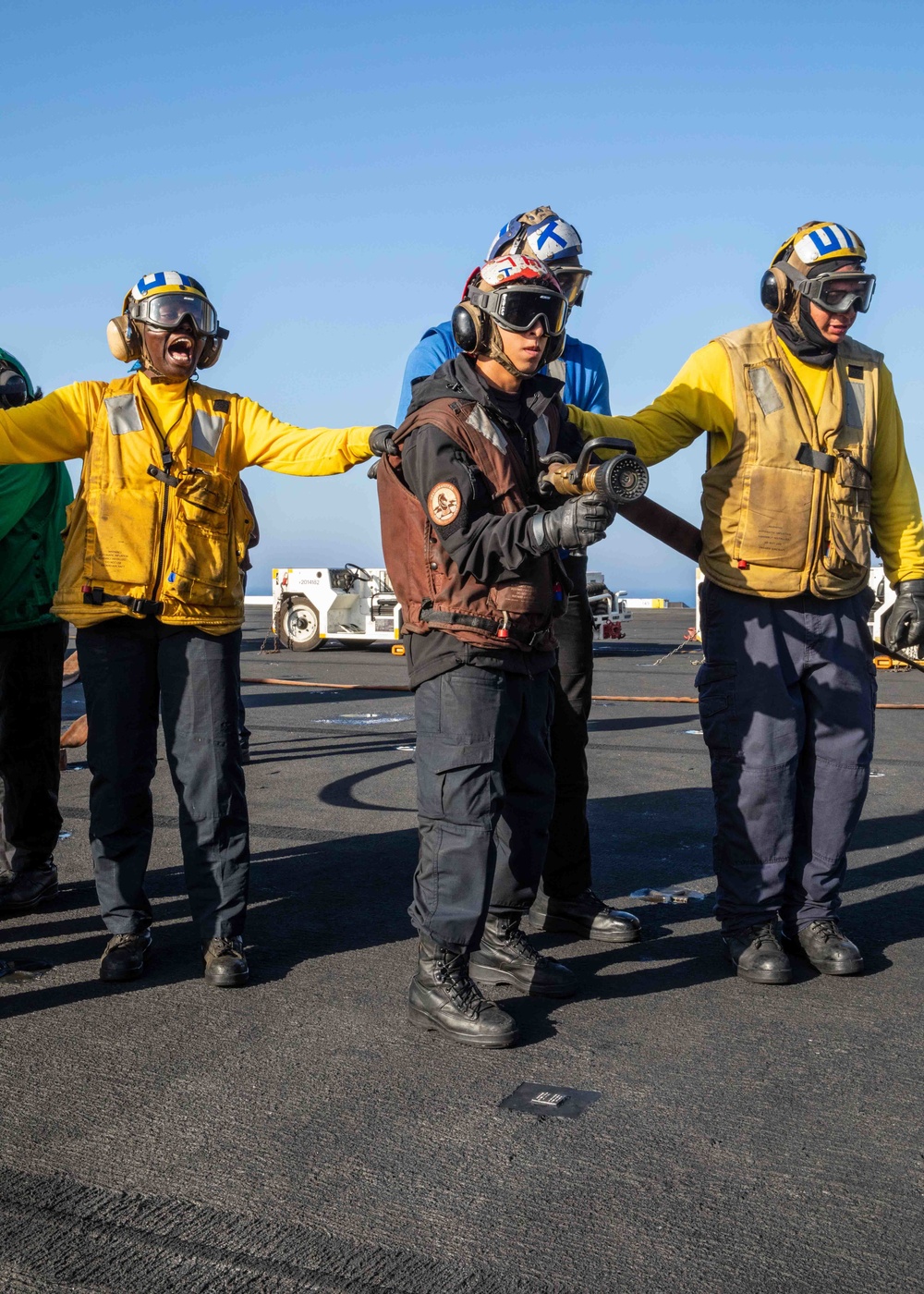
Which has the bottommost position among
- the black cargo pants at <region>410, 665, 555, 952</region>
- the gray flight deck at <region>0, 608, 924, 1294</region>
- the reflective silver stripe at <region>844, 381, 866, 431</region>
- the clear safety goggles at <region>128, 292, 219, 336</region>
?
the gray flight deck at <region>0, 608, 924, 1294</region>

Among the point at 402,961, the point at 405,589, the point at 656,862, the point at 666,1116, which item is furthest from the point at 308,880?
the point at 666,1116

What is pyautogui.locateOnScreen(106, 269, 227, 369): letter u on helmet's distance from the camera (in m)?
4.07

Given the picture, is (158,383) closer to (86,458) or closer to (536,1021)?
(86,458)

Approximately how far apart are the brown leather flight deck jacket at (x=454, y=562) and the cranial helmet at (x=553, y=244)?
2.93ft

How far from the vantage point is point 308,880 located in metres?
5.39

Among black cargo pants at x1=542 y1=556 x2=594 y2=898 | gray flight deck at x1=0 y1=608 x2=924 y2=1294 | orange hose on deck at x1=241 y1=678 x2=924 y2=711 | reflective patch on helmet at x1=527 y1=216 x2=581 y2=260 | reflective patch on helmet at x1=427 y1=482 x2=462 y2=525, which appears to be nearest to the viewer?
gray flight deck at x1=0 y1=608 x2=924 y2=1294

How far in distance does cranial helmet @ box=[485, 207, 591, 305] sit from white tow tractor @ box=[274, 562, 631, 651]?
15.7m

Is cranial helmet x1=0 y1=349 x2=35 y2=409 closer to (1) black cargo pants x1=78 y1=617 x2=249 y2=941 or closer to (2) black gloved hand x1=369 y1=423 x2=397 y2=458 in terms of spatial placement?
(1) black cargo pants x1=78 y1=617 x2=249 y2=941

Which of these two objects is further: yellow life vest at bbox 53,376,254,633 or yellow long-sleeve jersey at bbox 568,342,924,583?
yellow long-sleeve jersey at bbox 568,342,924,583

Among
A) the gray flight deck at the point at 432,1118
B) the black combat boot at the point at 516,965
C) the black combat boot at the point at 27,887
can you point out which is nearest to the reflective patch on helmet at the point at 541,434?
the black combat boot at the point at 516,965

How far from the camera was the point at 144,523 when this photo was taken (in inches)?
162

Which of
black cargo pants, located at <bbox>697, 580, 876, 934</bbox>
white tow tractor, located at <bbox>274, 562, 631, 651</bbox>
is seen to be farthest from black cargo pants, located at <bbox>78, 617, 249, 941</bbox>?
white tow tractor, located at <bbox>274, 562, 631, 651</bbox>

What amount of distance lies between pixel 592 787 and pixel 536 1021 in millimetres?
4016

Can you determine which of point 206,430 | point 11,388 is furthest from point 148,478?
point 11,388
